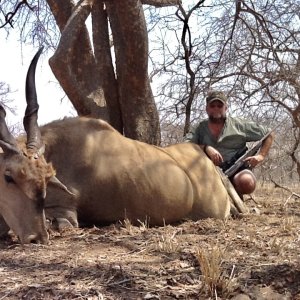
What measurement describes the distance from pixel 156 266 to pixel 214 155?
275cm

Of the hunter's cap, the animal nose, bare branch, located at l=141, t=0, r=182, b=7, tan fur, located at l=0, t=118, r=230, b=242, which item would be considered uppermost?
bare branch, located at l=141, t=0, r=182, b=7

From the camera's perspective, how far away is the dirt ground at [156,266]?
9.11 ft

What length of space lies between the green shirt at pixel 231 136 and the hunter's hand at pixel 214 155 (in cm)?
42

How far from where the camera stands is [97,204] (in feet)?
15.9

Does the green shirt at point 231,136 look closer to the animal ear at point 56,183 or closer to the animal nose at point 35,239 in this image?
the animal ear at point 56,183

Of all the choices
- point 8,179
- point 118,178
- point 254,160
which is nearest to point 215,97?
point 254,160

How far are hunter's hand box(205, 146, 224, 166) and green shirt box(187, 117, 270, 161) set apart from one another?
421 mm

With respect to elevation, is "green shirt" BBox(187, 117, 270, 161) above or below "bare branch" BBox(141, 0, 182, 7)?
below

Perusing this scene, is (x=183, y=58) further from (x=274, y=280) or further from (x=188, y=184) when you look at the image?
(x=274, y=280)

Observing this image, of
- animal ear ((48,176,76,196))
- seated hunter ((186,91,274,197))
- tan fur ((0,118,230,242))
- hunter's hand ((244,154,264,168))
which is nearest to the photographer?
animal ear ((48,176,76,196))

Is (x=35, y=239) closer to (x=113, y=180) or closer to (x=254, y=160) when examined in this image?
(x=113, y=180)

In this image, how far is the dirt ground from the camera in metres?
2.78

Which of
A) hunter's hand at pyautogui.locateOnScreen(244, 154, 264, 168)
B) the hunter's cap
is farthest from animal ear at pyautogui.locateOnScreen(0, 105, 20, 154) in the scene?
hunter's hand at pyautogui.locateOnScreen(244, 154, 264, 168)

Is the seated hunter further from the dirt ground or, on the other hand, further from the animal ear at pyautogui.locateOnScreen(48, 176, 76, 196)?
the animal ear at pyautogui.locateOnScreen(48, 176, 76, 196)
